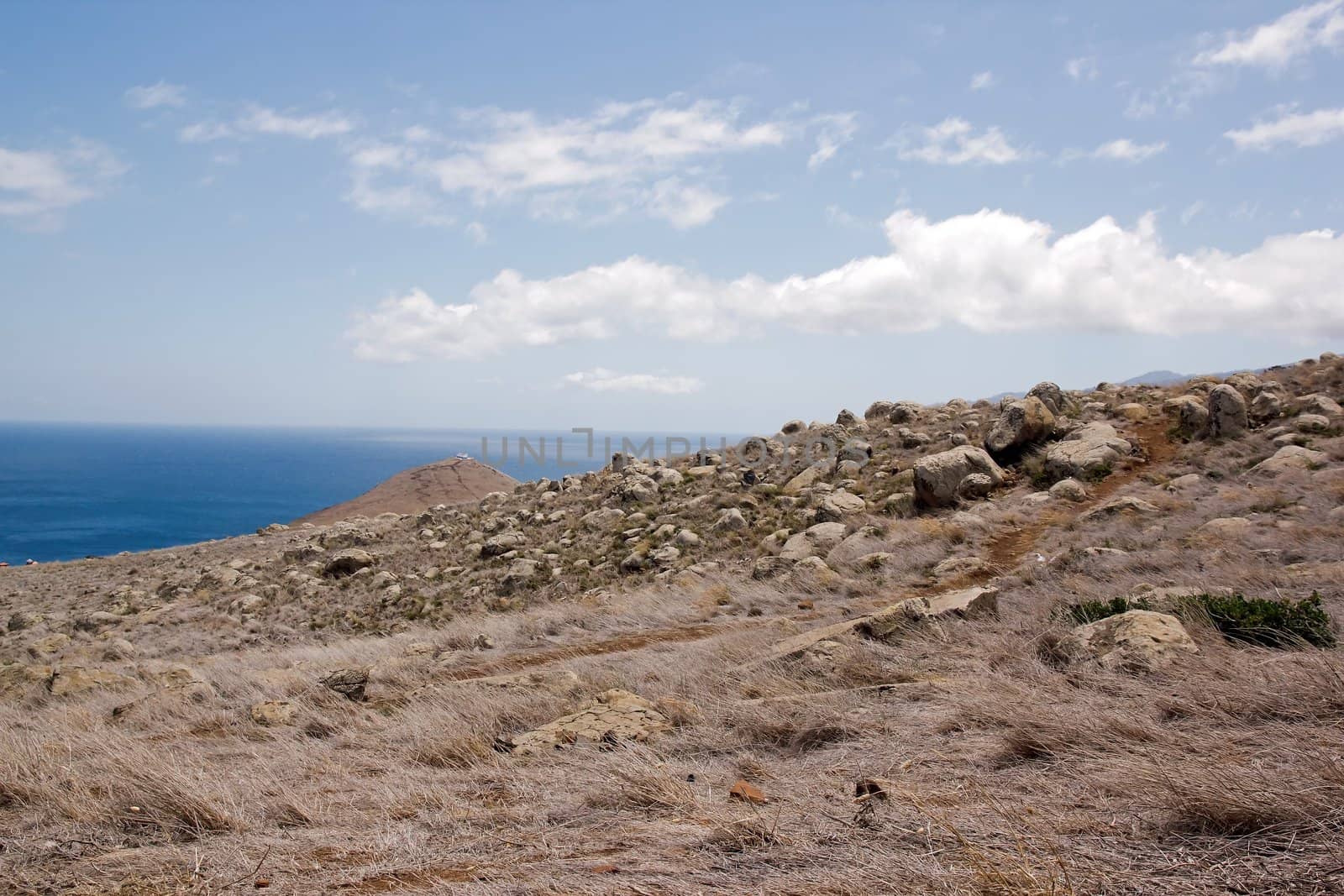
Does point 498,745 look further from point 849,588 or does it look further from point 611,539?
point 611,539

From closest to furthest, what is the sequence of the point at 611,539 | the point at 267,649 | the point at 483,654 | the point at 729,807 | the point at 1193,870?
1. the point at 1193,870
2. the point at 729,807
3. the point at 483,654
4. the point at 267,649
5. the point at 611,539

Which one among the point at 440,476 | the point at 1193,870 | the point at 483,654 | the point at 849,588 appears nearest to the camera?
the point at 1193,870

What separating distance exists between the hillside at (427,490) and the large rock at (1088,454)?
2916 cm

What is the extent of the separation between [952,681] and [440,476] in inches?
1732

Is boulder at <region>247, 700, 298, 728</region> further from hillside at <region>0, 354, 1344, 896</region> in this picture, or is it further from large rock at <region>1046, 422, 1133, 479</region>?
large rock at <region>1046, 422, 1133, 479</region>

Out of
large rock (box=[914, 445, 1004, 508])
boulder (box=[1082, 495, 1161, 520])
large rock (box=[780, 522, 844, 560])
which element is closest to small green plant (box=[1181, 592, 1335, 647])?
boulder (box=[1082, 495, 1161, 520])

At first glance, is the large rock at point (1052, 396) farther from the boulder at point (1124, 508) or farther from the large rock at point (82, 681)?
the large rock at point (82, 681)

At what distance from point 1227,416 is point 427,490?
38297 millimetres

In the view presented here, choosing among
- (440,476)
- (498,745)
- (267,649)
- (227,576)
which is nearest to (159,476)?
(440,476)

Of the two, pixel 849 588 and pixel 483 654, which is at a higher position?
pixel 849 588

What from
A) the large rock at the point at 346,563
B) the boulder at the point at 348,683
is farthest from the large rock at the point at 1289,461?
the large rock at the point at 346,563

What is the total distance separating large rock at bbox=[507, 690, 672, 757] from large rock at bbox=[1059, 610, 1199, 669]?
11.4ft

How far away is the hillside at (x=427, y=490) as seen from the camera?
4125cm

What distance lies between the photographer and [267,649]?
1345 cm
